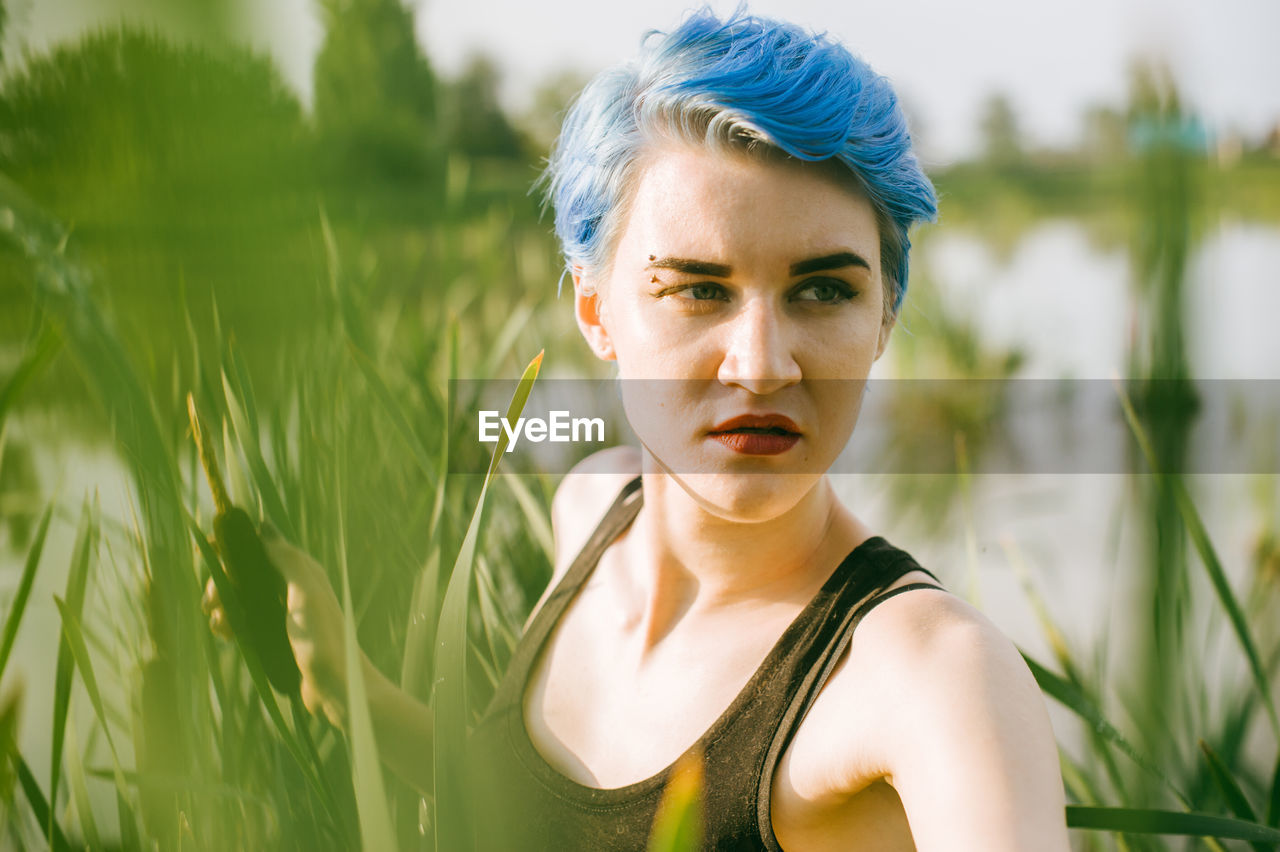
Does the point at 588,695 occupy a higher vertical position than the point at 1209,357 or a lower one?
lower

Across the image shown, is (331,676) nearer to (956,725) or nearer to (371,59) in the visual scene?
(956,725)

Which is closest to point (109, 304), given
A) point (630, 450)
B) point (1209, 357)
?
point (1209, 357)

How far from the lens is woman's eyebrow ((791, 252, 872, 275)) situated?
437 millimetres

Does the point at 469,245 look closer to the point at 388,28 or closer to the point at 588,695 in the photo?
the point at 388,28

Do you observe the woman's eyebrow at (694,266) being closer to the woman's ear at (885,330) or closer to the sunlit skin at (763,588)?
the sunlit skin at (763,588)

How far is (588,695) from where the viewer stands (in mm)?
583

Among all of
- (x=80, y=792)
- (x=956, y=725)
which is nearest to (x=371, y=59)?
(x=80, y=792)

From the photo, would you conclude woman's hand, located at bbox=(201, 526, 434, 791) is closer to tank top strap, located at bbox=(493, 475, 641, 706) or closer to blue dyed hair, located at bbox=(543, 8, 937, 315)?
tank top strap, located at bbox=(493, 475, 641, 706)

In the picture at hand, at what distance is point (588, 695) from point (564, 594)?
4.1 inches

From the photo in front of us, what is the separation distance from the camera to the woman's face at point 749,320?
44 cm

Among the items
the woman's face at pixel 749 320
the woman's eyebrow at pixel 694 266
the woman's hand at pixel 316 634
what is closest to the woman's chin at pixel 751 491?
the woman's face at pixel 749 320

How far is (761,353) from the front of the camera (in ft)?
1.41

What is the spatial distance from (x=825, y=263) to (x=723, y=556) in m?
0.20

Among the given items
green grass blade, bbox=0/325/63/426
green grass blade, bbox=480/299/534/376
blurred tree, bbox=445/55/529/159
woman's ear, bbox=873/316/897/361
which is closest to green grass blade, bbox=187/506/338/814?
green grass blade, bbox=0/325/63/426
